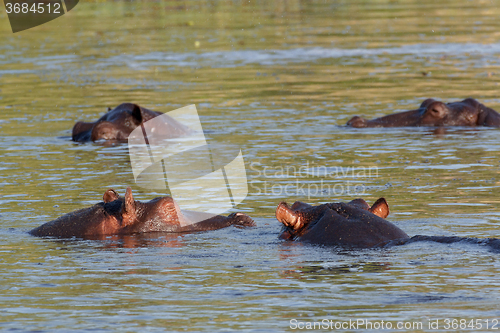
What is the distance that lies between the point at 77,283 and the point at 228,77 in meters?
16.5

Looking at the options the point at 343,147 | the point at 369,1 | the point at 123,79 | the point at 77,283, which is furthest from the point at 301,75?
the point at 369,1

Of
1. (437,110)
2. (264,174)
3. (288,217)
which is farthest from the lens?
(437,110)

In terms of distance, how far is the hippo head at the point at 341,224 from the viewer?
826 cm

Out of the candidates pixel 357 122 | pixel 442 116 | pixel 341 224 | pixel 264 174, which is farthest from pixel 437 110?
pixel 341 224

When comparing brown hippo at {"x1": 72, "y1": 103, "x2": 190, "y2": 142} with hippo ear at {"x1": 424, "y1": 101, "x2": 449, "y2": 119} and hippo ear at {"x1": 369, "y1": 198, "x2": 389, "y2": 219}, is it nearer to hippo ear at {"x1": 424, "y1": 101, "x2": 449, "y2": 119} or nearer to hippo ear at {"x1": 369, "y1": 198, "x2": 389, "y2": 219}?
hippo ear at {"x1": 424, "y1": 101, "x2": 449, "y2": 119}

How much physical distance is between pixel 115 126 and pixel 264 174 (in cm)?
456

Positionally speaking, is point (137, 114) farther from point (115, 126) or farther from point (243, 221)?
point (243, 221)

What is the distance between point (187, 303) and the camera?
22.6ft

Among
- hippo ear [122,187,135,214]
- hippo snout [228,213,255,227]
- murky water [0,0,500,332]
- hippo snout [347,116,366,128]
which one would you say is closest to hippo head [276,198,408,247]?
murky water [0,0,500,332]

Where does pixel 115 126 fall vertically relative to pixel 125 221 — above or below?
below

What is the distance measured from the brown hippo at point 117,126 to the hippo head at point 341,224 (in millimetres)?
8186

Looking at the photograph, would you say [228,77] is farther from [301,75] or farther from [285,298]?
[285,298]

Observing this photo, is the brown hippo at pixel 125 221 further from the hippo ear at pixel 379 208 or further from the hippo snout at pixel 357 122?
the hippo snout at pixel 357 122

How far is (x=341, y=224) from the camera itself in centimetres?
839
